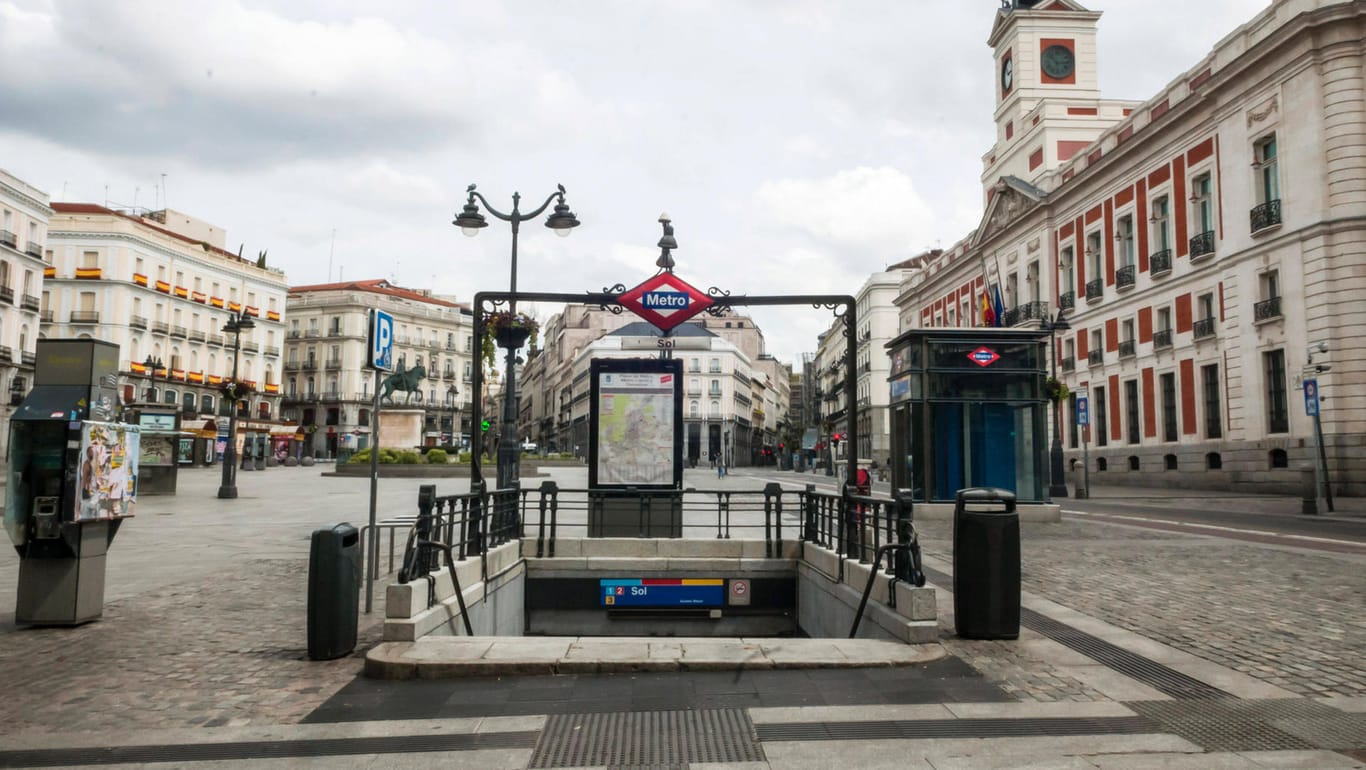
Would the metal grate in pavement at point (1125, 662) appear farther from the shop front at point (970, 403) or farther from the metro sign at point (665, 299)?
the shop front at point (970, 403)

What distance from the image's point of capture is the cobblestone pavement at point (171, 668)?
215 inches

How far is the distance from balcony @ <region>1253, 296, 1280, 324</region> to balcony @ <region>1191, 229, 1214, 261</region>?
147 inches

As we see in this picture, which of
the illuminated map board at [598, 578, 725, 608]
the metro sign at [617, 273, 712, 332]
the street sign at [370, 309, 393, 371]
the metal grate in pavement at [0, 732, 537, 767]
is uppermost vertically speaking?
the metro sign at [617, 273, 712, 332]

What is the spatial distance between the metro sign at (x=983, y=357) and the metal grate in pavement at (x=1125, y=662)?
11662 mm

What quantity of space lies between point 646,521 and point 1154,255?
106 feet

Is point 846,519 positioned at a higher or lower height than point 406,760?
higher

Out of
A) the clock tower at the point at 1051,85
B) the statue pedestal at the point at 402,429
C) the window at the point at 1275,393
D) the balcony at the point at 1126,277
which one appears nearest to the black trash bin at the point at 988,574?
the window at the point at 1275,393

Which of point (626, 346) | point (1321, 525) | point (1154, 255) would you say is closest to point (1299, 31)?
point (1154, 255)

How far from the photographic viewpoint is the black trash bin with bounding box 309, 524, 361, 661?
6.77 metres

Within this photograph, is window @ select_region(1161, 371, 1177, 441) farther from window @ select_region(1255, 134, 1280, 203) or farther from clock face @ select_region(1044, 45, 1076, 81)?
clock face @ select_region(1044, 45, 1076, 81)

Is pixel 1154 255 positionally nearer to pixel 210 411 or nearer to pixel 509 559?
pixel 509 559

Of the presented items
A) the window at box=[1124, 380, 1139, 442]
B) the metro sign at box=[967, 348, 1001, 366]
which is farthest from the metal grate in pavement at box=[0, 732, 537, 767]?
the window at box=[1124, 380, 1139, 442]

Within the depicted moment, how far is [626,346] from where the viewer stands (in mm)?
15172

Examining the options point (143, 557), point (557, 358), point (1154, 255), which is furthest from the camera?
→ point (557, 358)
